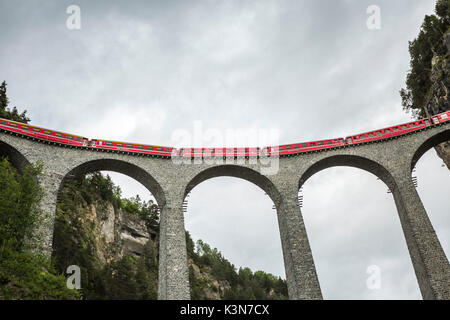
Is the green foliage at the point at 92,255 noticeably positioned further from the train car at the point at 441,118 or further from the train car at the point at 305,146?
the train car at the point at 441,118

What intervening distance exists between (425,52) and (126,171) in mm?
30366

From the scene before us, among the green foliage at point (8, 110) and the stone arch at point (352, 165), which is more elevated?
the green foliage at point (8, 110)

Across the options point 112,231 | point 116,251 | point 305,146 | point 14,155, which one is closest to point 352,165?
point 305,146

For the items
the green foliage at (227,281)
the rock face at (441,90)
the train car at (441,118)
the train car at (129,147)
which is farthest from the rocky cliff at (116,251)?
the rock face at (441,90)

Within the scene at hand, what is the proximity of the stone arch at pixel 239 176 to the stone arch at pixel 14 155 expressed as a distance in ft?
33.4

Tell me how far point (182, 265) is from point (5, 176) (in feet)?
34.7

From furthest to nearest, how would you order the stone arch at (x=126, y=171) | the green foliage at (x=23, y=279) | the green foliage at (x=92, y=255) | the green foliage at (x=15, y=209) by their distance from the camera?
the green foliage at (x=92, y=255)
the stone arch at (x=126, y=171)
the green foliage at (x=15, y=209)
the green foliage at (x=23, y=279)

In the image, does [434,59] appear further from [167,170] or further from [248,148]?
[167,170]

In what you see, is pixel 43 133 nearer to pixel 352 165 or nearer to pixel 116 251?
pixel 116 251

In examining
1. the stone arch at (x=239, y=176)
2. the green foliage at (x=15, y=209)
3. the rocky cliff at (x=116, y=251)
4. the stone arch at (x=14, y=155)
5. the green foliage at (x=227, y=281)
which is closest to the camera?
the green foliage at (x=15, y=209)

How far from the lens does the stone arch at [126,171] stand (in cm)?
2411

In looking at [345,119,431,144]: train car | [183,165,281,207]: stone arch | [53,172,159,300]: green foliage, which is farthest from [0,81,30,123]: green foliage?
[345,119,431,144]: train car
